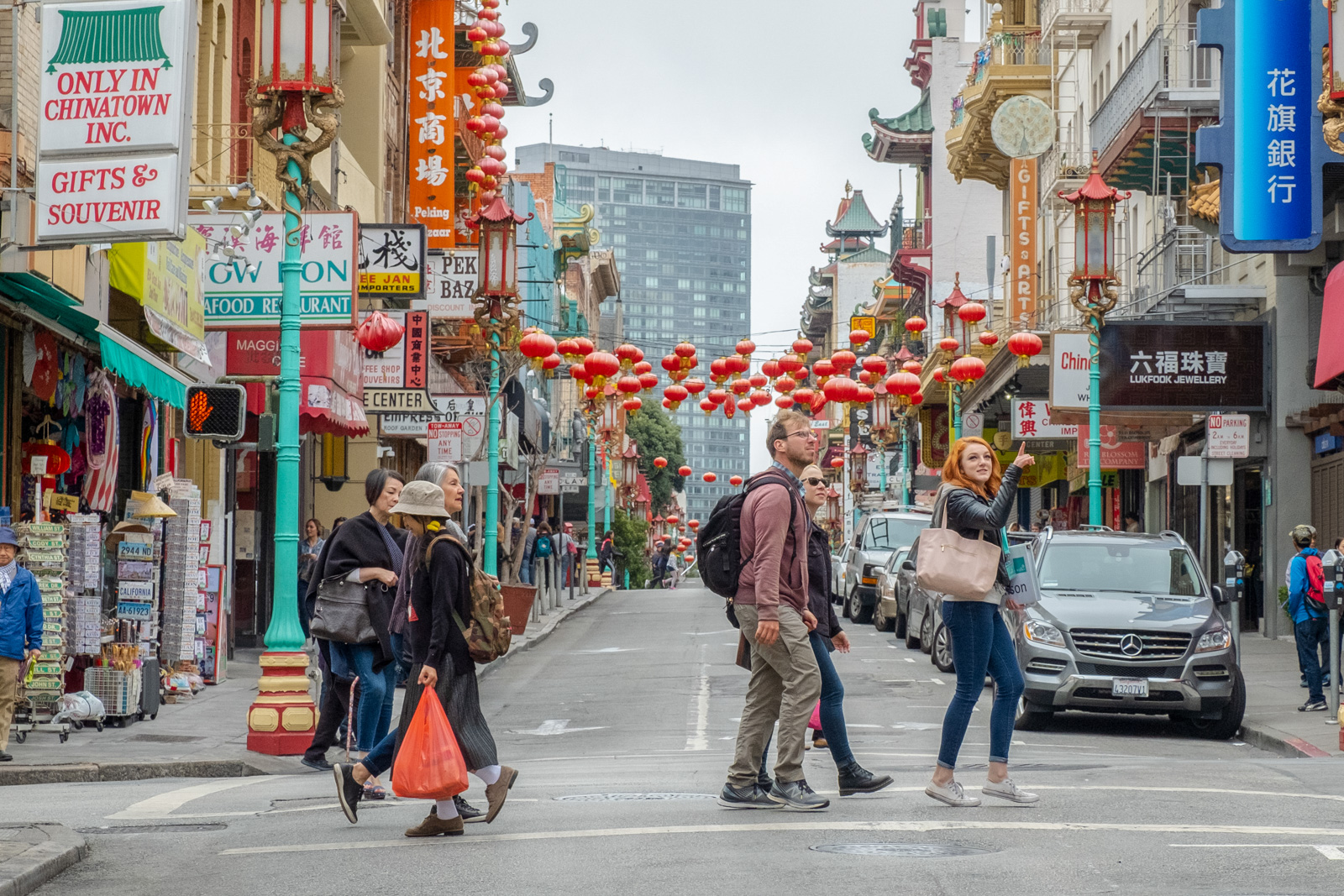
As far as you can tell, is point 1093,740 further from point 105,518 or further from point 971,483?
point 105,518

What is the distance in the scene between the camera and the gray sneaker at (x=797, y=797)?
31.6ft

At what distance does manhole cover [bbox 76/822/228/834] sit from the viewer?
32.9ft

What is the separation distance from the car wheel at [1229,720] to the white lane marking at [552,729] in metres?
5.23

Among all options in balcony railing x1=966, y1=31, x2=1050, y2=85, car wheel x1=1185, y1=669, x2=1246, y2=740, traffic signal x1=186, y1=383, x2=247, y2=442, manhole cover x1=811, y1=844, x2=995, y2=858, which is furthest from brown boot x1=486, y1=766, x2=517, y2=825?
balcony railing x1=966, y1=31, x2=1050, y2=85

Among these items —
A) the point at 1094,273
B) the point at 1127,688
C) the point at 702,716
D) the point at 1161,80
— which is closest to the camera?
the point at 1127,688

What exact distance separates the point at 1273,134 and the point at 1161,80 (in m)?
4.85

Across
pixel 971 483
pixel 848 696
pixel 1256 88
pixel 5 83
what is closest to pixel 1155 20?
pixel 1256 88

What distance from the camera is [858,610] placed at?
113 ft

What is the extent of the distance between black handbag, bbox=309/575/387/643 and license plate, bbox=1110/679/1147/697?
6.72 meters

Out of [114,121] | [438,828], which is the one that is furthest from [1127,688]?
[114,121]

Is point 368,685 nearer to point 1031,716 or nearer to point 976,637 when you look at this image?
point 976,637

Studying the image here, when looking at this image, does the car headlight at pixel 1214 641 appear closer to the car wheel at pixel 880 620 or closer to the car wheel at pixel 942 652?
the car wheel at pixel 942 652

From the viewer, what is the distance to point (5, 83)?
15.4 metres

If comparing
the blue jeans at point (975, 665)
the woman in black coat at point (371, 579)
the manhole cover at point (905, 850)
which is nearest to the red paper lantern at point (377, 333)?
the woman in black coat at point (371, 579)
